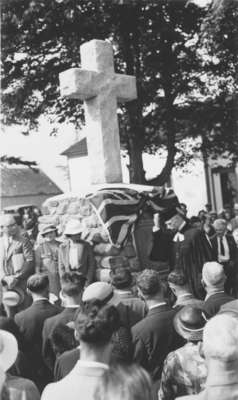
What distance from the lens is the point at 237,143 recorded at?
16.3 m

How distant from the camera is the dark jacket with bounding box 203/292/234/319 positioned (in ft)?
15.2

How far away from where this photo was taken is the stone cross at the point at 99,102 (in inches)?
317

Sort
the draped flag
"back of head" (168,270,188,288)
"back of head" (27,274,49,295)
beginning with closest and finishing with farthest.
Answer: "back of head" (27,274,49,295), "back of head" (168,270,188,288), the draped flag

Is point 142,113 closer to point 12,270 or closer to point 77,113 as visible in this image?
point 77,113

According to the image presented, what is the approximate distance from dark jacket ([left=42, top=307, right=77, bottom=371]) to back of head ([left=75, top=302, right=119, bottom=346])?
1.33 metres

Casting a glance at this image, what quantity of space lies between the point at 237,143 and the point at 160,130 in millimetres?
2340

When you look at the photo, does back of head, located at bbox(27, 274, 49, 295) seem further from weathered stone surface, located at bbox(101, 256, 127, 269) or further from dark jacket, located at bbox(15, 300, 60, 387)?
weathered stone surface, located at bbox(101, 256, 127, 269)

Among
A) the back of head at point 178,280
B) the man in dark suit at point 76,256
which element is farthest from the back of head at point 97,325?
the man in dark suit at point 76,256

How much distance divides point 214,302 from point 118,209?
10.1 feet

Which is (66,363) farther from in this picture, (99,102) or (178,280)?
(99,102)

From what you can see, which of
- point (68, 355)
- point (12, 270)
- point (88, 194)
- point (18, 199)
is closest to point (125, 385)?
point (68, 355)

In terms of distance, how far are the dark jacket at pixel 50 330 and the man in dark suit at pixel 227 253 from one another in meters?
4.19

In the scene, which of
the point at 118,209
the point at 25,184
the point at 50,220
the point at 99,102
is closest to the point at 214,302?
the point at 118,209

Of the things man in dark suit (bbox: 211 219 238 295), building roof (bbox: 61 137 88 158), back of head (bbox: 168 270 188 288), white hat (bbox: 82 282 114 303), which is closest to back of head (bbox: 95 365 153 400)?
white hat (bbox: 82 282 114 303)
